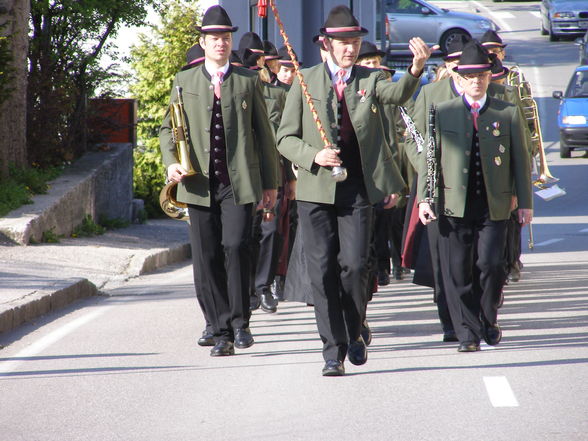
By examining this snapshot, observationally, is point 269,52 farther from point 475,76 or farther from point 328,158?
point 328,158

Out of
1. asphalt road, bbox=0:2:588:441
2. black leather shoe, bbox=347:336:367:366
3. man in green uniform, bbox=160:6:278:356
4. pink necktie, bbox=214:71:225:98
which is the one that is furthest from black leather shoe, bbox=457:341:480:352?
pink necktie, bbox=214:71:225:98

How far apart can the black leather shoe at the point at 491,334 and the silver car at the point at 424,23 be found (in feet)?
90.5

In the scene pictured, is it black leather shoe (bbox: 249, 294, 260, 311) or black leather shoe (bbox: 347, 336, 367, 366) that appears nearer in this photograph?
black leather shoe (bbox: 347, 336, 367, 366)

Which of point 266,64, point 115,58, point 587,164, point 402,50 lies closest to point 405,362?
point 266,64

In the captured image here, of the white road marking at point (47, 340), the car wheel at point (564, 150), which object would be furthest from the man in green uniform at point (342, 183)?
the car wheel at point (564, 150)

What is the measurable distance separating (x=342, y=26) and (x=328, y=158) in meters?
0.84

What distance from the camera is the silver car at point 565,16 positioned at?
46125mm

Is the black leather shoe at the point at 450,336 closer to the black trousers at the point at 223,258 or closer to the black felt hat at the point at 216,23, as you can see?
the black trousers at the point at 223,258

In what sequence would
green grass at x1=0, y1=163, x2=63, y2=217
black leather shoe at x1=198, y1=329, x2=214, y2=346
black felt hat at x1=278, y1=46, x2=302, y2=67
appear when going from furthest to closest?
green grass at x1=0, y1=163, x2=63, y2=217, black felt hat at x1=278, y1=46, x2=302, y2=67, black leather shoe at x1=198, y1=329, x2=214, y2=346

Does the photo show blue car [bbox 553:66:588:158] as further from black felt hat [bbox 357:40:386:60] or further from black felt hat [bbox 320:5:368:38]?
black felt hat [bbox 320:5:368:38]

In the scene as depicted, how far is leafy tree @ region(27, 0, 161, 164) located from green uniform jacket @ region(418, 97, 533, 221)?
415 inches

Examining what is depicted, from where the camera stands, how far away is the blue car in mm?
27078

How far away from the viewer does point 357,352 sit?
7.82 meters

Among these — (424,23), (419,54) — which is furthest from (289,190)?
(424,23)
